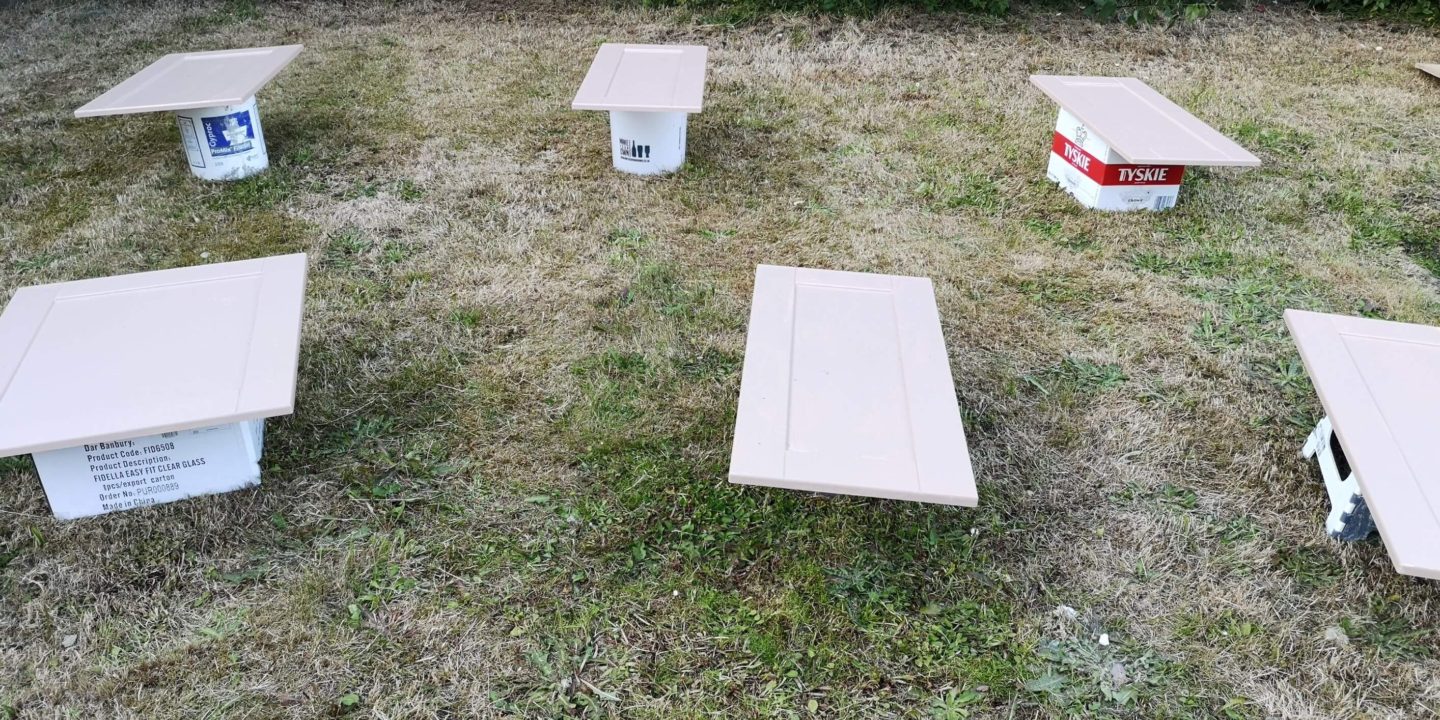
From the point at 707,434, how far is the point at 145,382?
1382mm

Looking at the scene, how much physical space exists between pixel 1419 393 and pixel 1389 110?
3631mm

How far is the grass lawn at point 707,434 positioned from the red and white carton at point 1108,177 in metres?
0.10

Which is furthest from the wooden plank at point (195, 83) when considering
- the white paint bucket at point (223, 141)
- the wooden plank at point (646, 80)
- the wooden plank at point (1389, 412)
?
the wooden plank at point (1389, 412)

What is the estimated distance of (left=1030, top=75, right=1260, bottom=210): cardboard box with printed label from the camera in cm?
354

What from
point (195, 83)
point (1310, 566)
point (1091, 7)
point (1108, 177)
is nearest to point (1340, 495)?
point (1310, 566)

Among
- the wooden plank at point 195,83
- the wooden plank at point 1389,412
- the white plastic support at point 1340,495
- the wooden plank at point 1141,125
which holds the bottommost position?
the white plastic support at point 1340,495

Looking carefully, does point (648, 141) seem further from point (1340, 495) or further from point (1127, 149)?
point (1340, 495)

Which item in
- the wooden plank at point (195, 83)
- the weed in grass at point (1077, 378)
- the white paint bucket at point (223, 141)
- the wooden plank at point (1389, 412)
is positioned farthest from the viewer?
the white paint bucket at point (223, 141)

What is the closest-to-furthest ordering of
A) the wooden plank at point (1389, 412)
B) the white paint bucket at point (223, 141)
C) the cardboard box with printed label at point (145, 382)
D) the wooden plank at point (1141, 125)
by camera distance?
the wooden plank at point (1389, 412)
the cardboard box with printed label at point (145, 382)
the wooden plank at point (1141, 125)
the white paint bucket at point (223, 141)

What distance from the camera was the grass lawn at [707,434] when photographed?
1.98m

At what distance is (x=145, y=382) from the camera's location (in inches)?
84.4

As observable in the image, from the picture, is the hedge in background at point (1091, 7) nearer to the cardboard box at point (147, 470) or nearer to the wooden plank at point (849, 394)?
the wooden plank at point (849, 394)

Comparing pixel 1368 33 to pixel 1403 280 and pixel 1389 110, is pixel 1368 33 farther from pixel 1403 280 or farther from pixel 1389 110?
pixel 1403 280

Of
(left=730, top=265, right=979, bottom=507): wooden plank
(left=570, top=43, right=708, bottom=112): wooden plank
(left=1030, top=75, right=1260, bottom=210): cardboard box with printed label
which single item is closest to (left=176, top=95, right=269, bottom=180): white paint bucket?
(left=570, top=43, right=708, bottom=112): wooden plank
